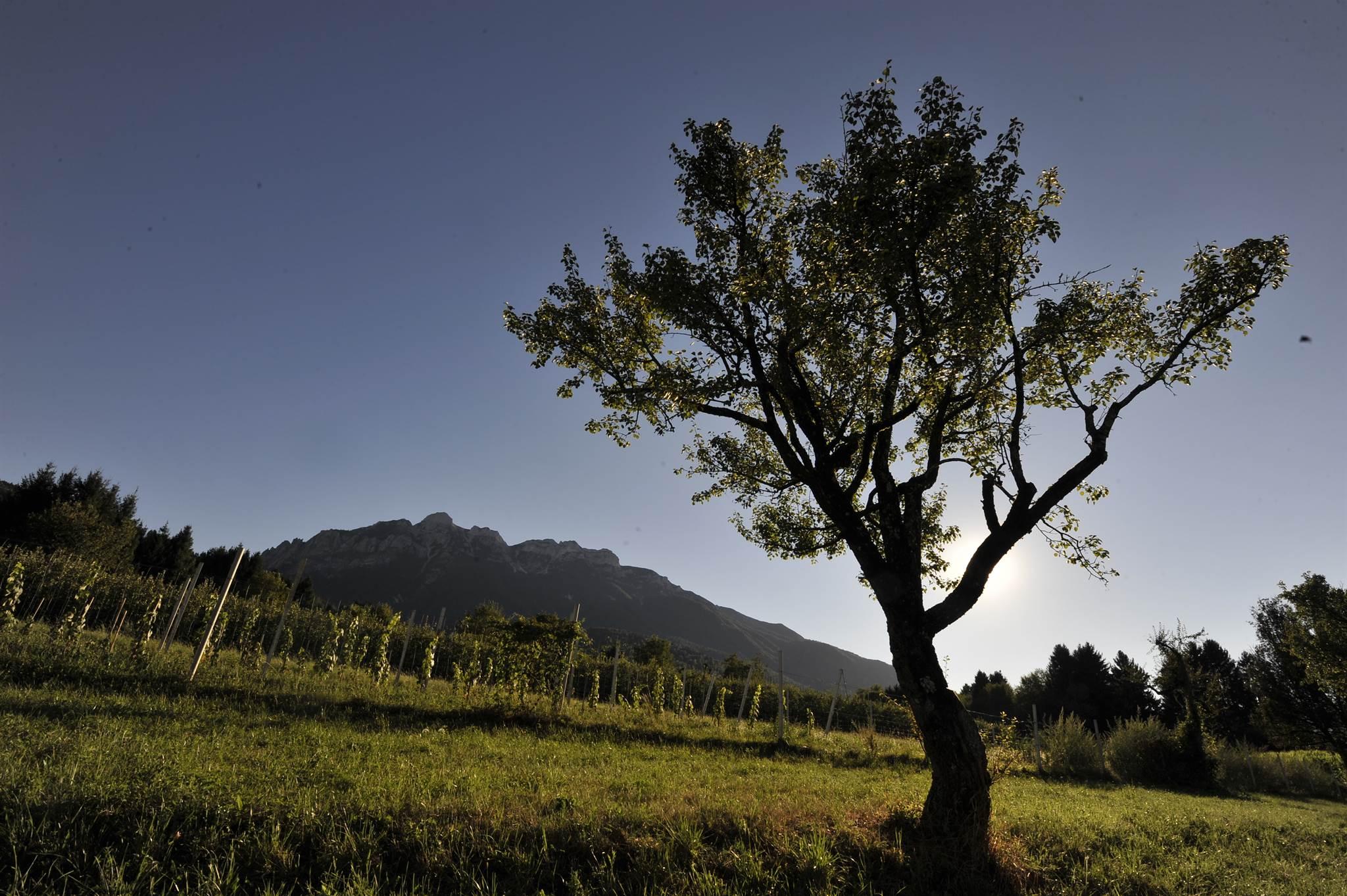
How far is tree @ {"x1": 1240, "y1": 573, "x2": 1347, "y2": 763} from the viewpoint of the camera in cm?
2459

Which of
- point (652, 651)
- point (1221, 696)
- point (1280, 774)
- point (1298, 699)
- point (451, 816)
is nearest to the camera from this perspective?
point (451, 816)

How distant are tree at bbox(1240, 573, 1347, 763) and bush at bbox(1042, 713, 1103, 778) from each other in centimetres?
1000

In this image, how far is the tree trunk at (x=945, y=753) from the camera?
6375 mm

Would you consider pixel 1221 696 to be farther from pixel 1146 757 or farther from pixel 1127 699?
pixel 1146 757

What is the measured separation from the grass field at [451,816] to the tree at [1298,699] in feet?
60.5

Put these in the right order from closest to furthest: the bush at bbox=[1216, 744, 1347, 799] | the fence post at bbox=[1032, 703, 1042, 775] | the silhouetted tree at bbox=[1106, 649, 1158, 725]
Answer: the fence post at bbox=[1032, 703, 1042, 775] < the bush at bbox=[1216, 744, 1347, 799] < the silhouetted tree at bbox=[1106, 649, 1158, 725]

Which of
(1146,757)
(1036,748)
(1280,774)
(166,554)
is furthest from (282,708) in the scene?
(166,554)

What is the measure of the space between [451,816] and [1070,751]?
1049 inches

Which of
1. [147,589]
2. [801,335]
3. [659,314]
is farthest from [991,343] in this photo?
[147,589]

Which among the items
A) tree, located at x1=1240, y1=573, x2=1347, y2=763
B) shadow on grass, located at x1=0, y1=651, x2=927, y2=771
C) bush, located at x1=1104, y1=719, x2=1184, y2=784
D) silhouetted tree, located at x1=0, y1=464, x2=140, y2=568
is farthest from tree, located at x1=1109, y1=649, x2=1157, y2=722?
silhouetted tree, located at x1=0, y1=464, x2=140, y2=568

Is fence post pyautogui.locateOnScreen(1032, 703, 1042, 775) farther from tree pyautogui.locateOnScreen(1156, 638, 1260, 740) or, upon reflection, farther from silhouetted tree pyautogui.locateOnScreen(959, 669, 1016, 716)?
silhouetted tree pyautogui.locateOnScreen(959, 669, 1016, 716)

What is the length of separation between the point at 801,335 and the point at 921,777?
12.0 m

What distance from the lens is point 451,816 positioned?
5.22m

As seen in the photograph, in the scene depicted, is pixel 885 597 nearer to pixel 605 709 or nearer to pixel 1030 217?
pixel 1030 217
